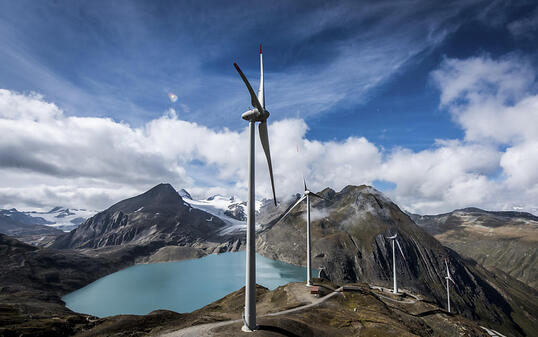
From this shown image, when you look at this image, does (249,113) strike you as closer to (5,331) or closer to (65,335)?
(65,335)

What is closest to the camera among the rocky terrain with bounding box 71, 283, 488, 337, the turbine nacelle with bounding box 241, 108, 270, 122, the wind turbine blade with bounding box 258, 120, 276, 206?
the turbine nacelle with bounding box 241, 108, 270, 122

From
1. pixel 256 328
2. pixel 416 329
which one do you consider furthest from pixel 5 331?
pixel 416 329

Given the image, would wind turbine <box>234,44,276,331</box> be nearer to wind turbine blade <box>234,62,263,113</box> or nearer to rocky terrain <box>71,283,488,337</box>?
wind turbine blade <box>234,62,263,113</box>

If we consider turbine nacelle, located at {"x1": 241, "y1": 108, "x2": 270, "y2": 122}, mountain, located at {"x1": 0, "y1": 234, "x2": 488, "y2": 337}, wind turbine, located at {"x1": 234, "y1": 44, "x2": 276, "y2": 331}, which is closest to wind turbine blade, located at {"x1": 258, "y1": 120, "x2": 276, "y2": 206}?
wind turbine, located at {"x1": 234, "y1": 44, "x2": 276, "y2": 331}

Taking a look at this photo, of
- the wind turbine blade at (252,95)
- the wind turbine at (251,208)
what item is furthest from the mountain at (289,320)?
the wind turbine blade at (252,95)

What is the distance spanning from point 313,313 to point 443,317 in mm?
68985

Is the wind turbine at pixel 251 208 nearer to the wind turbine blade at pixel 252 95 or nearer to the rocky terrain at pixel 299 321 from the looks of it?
the wind turbine blade at pixel 252 95

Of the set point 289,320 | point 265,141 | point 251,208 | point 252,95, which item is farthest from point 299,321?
point 252,95

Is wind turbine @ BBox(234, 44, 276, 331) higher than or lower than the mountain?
higher

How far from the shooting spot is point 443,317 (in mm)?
97250

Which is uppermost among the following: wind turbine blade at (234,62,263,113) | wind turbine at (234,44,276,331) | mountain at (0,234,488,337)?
wind turbine blade at (234,62,263,113)

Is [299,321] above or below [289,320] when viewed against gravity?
below

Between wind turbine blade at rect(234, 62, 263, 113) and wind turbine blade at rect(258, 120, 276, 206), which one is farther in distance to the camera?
wind turbine blade at rect(258, 120, 276, 206)

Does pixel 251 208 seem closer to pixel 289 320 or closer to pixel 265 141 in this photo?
pixel 265 141
